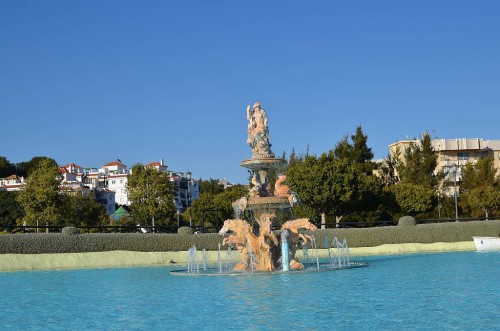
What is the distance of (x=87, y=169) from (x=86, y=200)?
9752 centimetres

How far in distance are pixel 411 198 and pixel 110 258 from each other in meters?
35.2

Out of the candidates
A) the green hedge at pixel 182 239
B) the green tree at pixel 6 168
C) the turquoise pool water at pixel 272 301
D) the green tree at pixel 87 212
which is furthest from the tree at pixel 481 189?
the green tree at pixel 6 168

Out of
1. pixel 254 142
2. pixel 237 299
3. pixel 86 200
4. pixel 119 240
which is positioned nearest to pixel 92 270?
pixel 119 240

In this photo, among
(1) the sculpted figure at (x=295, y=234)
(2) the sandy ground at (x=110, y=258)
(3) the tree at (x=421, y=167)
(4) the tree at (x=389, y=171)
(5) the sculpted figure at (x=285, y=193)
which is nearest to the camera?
(1) the sculpted figure at (x=295, y=234)

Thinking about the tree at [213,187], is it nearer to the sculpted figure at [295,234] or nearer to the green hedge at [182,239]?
the green hedge at [182,239]

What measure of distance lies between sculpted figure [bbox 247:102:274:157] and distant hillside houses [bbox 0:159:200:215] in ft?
402

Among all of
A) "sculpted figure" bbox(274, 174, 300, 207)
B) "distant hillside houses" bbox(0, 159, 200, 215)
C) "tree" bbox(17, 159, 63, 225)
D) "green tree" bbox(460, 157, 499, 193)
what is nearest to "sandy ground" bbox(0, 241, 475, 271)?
"sculpted figure" bbox(274, 174, 300, 207)

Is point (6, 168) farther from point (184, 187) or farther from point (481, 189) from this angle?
point (481, 189)

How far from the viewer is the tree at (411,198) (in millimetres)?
62562

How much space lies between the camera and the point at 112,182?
169 metres

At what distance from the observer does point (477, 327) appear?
39.3 feet

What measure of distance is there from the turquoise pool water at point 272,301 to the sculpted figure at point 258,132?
667 centimetres

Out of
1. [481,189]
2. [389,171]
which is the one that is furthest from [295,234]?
[389,171]

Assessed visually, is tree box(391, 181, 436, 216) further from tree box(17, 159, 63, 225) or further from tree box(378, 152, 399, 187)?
tree box(17, 159, 63, 225)
